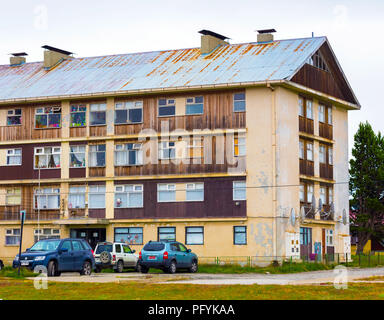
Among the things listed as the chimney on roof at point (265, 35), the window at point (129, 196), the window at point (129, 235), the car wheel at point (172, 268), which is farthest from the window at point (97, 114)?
the car wheel at point (172, 268)

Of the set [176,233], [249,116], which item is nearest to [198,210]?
[176,233]

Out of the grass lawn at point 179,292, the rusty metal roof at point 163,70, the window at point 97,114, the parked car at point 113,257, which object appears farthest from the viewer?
the window at point 97,114

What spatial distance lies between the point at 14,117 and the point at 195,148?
44.7 ft

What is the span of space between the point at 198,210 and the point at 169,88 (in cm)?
784

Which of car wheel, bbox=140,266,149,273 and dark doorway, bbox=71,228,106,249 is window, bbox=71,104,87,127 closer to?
dark doorway, bbox=71,228,106,249

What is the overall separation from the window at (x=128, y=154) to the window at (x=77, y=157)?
244cm

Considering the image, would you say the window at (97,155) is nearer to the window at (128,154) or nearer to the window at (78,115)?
the window at (128,154)

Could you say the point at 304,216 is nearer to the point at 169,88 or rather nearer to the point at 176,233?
the point at 176,233

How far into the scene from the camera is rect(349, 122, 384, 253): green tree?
242 feet

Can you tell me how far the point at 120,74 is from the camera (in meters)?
58.1

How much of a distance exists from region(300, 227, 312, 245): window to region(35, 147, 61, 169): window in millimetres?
16711

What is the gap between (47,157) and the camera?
188 feet

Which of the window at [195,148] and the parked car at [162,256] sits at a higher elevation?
the window at [195,148]

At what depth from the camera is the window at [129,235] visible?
54.5 m
